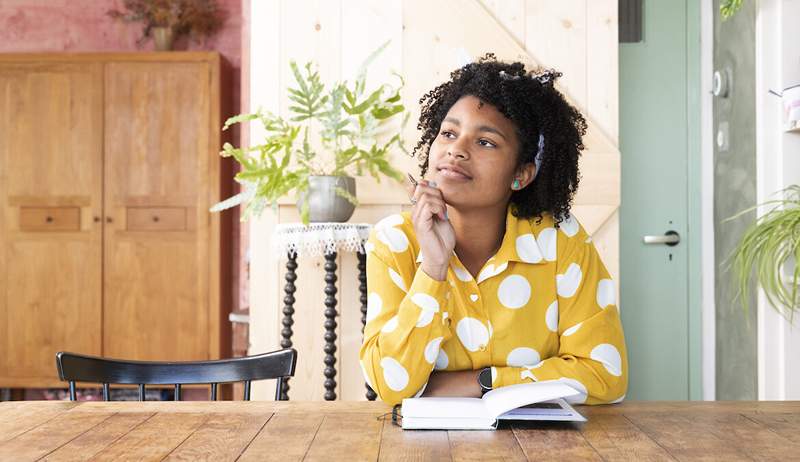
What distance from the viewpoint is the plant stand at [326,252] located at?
2693 millimetres

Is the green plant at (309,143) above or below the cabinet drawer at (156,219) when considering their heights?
above

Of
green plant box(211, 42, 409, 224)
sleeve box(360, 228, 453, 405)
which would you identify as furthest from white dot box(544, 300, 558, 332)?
green plant box(211, 42, 409, 224)

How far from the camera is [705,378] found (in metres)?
3.36

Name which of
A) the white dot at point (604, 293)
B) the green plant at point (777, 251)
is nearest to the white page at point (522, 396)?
the white dot at point (604, 293)

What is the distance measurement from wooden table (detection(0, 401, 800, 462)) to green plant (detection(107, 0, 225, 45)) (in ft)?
12.0

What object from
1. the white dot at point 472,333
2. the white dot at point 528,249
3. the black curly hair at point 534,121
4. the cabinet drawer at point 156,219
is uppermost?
the black curly hair at point 534,121

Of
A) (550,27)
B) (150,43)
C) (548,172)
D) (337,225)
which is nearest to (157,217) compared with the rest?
(150,43)

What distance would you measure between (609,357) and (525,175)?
16.5 inches

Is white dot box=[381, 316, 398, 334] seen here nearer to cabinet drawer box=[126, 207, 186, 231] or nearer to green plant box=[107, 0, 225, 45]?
cabinet drawer box=[126, 207, 186, 231]

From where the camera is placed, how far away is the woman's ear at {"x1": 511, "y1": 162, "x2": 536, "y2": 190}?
67.3 inches

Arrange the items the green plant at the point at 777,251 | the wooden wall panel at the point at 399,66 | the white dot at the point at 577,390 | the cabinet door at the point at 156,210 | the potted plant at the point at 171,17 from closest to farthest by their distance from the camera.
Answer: the white dot at the point at 577,390 → the green plant at the point at 777,251 → the wooden wall panel at the point at 399,66 → the cabinet door at the point at 156,210 → the potted plant at the point at 171,17

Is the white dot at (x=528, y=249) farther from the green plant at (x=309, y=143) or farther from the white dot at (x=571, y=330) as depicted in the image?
the green plant at (x=309, y=143)

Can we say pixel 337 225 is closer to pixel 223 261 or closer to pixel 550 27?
pixel 550 27

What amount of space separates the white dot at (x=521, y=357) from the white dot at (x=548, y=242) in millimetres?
193
